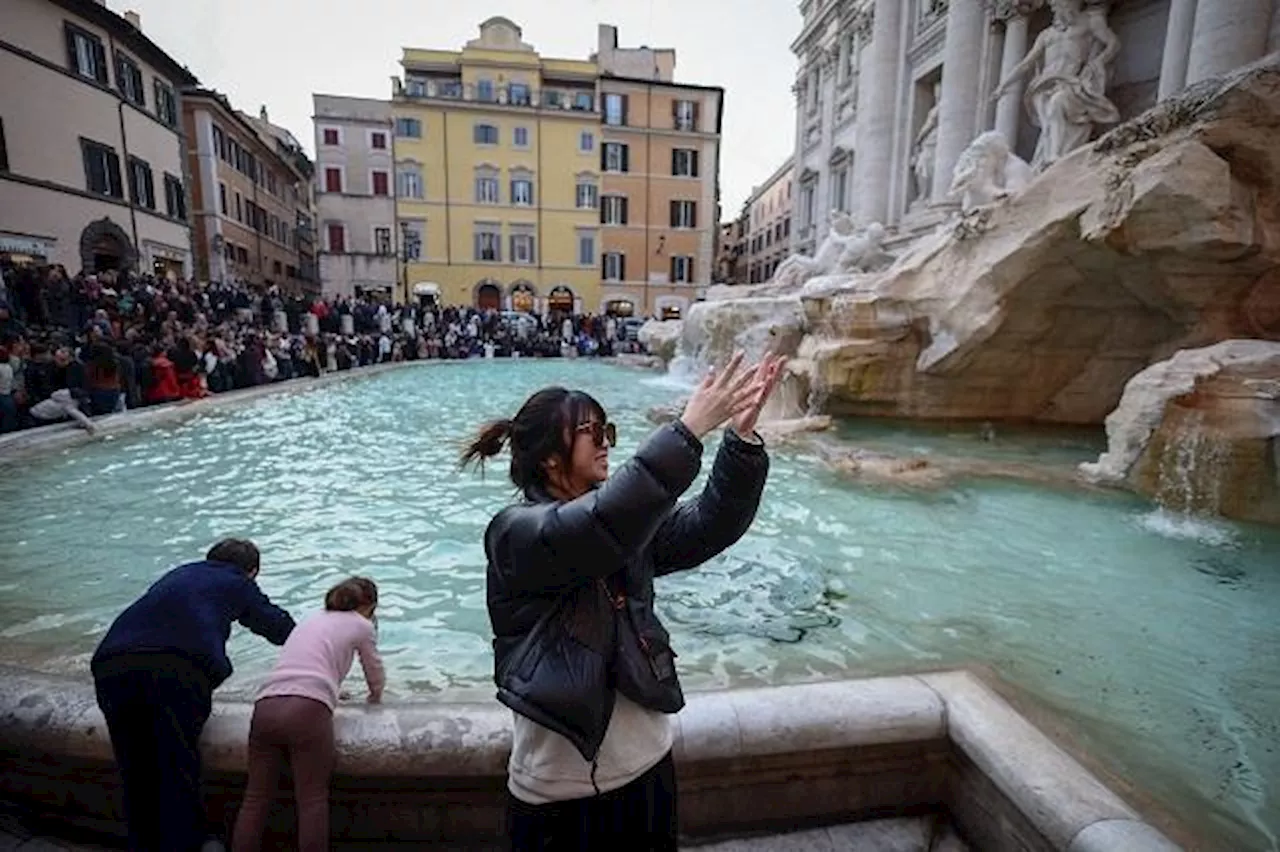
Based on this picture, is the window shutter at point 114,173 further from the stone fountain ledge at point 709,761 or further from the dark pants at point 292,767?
the dark pants at point 292,767

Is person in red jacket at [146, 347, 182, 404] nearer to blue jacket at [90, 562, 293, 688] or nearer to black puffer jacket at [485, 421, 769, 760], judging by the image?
blue jacket at [90, 562, 293, 688]

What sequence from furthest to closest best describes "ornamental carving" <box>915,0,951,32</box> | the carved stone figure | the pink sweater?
"ornamental carving" <box>915,0,951,32</box>, the carved stone figure, the pink sweater

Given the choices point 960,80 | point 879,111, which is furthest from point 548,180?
point 960,80

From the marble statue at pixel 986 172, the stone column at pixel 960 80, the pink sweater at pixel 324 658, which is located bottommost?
the pink sweater at pixel 324 658

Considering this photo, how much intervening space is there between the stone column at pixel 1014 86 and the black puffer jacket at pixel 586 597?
60.4 feet

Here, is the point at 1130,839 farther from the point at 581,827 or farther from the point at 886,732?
the point at 581,827

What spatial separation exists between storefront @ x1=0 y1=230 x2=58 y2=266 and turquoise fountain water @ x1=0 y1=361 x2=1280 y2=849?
1522cm

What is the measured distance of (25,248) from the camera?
19312 mm

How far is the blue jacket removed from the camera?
2.19 m

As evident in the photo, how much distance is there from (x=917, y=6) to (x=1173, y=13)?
36.3 ft

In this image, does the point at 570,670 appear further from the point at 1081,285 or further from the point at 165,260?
the point at 165,260

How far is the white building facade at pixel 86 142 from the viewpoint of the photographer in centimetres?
1925

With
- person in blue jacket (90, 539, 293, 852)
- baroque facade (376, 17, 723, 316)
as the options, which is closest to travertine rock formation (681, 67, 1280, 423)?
person in blue jacket (90, 539, 293, 852)

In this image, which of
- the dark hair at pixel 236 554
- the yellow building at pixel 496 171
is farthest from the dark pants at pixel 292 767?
the yellow building at pixel 496 171
